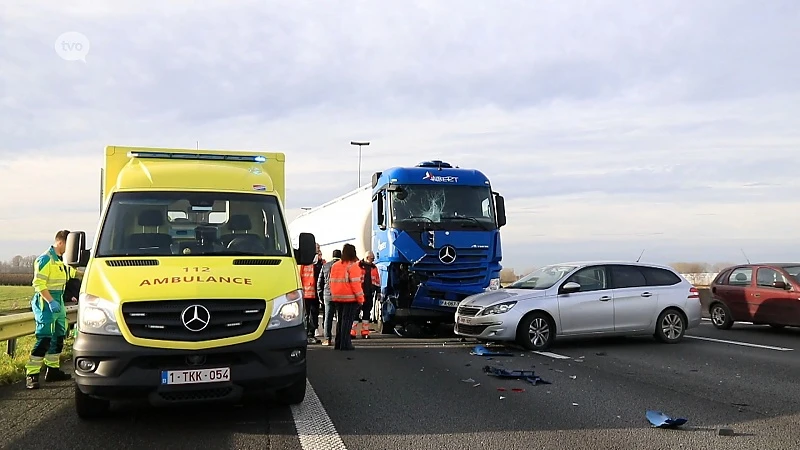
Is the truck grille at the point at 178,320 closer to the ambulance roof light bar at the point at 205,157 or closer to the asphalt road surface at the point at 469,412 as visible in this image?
the asphalt road surface at the point at 469,412

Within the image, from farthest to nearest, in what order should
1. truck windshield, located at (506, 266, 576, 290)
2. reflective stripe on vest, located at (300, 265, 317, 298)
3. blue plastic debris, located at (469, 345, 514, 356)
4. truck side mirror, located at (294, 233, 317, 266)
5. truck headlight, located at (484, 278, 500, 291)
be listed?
truck headlight, located at (484, 278, 500, 291)
reflective stripe on vest, located at (300, 265, 317, 298)
truck windshield, located at (506, 266, 576, 290)
blue plastic debris, located at (469, 345, 514, 356)
truck side mirror, located at (294, 233, 317, 266)

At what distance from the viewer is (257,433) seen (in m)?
6.05

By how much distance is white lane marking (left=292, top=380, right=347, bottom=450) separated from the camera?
222 inches

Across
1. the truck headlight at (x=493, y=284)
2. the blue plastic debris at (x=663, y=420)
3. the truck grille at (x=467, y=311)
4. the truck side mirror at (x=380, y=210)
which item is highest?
the truck side mirror at (x=380, y=210)

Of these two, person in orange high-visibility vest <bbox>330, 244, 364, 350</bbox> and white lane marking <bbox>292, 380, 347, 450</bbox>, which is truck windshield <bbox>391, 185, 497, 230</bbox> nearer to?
person in orange high-visibility vest <bbox>330, 244, 364, 350</bbox>

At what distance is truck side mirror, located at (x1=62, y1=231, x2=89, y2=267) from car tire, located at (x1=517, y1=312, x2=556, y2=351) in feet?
23.0

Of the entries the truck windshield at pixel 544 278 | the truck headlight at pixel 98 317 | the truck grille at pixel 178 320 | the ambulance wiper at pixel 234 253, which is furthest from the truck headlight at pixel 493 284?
the truck headlight at pixel 98 317

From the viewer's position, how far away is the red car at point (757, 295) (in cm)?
1437

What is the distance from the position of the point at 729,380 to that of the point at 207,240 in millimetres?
6417

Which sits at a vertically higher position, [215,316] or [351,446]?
[215,316]

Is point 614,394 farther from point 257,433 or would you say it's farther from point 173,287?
point 173,287

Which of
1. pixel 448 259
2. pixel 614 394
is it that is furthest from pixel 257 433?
pixel 448 259

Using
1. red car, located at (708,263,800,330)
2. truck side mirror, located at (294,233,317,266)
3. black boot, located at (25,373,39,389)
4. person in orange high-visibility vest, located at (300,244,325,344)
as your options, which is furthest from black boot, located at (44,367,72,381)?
red car, located at (708,263,800,330)

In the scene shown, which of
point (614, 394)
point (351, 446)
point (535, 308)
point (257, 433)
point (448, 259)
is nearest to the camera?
point (351, 446)
